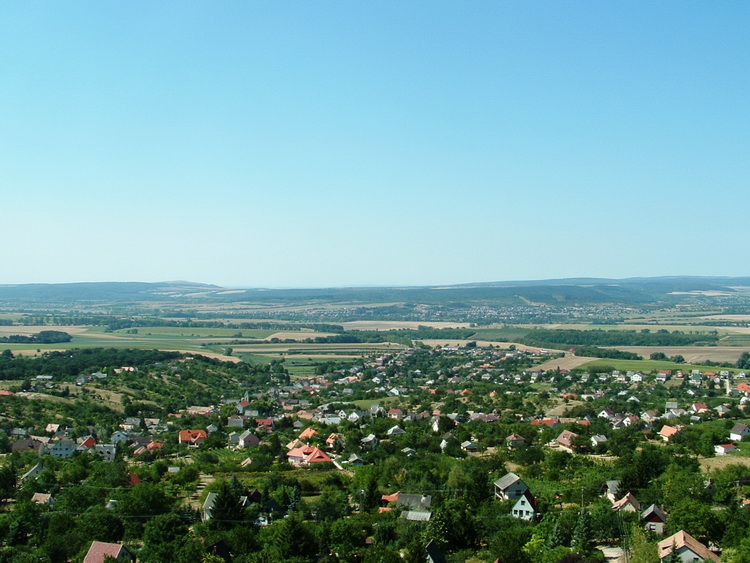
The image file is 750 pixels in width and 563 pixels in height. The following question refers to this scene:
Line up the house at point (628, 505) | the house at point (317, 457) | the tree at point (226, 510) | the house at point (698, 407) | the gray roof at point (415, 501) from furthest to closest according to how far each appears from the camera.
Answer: the house at point (698, 407) < the house at point (317, 457) < the gray roof at point (415, 501) < the house at point (628, 505) < the tree at point (226, 510)

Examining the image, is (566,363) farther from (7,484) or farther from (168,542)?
(168,542)

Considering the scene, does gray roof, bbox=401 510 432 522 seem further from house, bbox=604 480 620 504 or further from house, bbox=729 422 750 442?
house, bbox=729 422 750 442

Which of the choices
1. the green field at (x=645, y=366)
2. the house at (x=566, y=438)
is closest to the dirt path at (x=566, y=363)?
the green field at (x=645, y=366)

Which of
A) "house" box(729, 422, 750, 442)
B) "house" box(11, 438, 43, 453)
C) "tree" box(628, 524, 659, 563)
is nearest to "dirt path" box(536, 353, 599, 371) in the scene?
"house" box(729, 422, 750, 442)

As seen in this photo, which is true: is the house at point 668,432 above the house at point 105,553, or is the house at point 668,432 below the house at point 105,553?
below

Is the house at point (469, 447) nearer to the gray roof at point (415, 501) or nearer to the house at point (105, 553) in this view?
the gray roof at point (415, 501)

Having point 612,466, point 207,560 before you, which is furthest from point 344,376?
point 207,560

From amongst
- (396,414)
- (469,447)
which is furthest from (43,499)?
(396,414)
